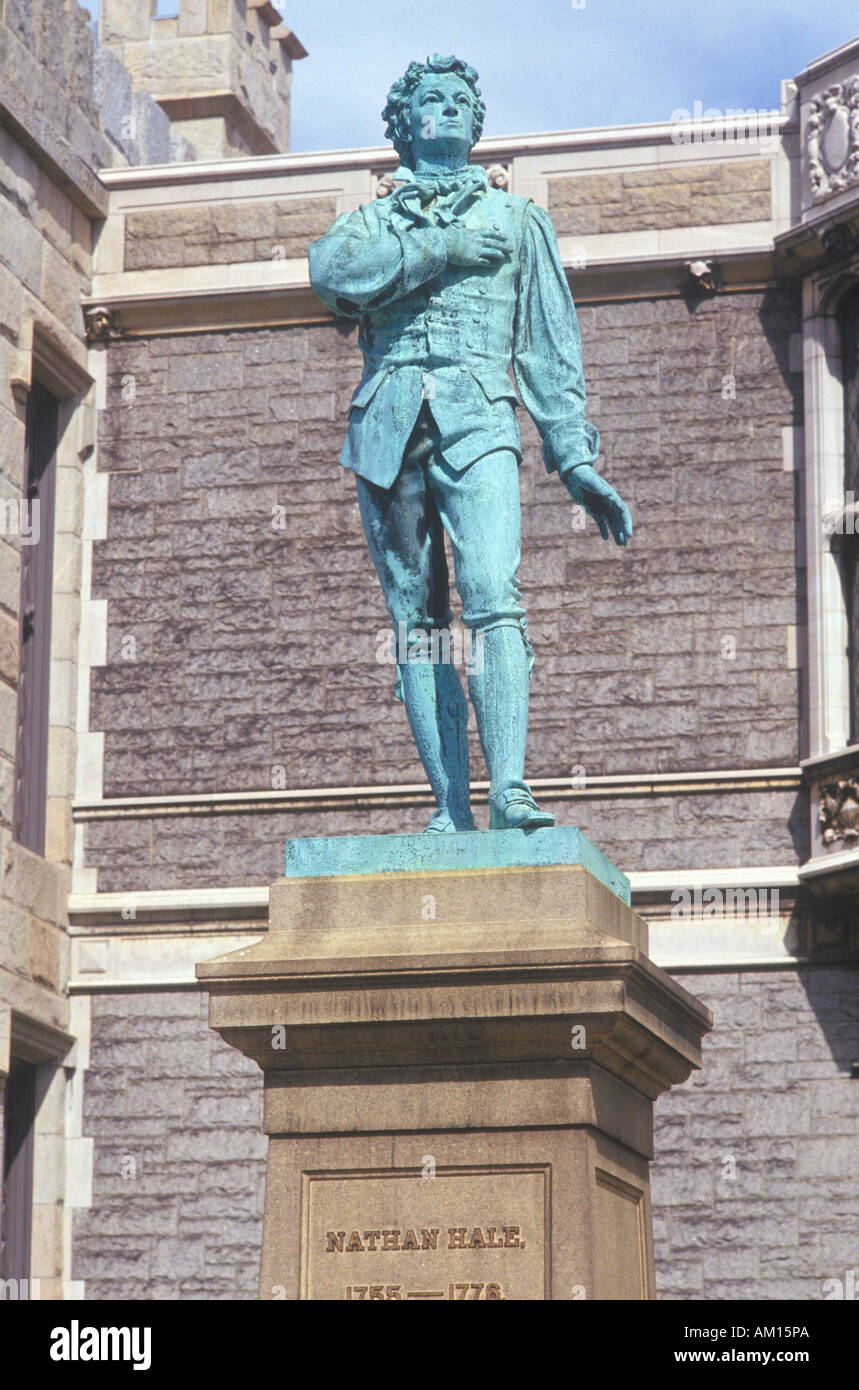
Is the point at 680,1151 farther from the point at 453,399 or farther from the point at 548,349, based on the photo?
the point at 453,399

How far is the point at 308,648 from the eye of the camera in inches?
625

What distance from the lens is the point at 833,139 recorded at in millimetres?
15414

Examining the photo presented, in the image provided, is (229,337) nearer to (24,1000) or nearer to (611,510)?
(24,1000)

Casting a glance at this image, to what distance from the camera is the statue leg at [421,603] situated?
8453 mm

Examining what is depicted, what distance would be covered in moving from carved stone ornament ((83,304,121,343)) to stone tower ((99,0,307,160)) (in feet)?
12.4

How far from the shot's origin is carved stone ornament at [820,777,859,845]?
47.7ft

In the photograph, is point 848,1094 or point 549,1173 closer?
point 549,1173

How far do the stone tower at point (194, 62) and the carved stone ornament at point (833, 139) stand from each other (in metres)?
5.98

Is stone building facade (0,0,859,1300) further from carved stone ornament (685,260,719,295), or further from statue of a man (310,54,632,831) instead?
statue of a man (310,54,632,831)

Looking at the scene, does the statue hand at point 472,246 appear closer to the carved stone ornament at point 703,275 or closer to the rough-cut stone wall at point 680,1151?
the rough-cut stone wall at point 680,1151

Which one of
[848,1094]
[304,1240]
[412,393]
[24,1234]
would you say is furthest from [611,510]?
[24,1234]

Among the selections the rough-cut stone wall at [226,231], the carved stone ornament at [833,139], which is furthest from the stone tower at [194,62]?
the carved stone ornament at [833,139]

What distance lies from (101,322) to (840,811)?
5.90 metres

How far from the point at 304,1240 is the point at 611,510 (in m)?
2.71
